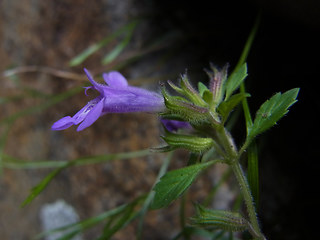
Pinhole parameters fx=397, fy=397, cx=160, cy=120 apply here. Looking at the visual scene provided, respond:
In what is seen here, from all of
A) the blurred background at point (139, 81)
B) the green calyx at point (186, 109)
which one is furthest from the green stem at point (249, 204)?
the blurred background at point (139, 81)

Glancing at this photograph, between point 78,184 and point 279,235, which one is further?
point 78,184

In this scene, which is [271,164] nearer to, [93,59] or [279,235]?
[279,235]

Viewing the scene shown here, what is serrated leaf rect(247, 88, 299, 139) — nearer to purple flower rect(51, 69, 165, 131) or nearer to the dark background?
purple flower rect(51, 69, 165, 131)

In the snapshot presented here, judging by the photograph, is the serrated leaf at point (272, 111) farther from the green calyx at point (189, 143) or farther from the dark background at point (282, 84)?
the dark background at point (282, 84)

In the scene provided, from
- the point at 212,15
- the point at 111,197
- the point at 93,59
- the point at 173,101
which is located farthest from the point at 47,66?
the point at 173,101

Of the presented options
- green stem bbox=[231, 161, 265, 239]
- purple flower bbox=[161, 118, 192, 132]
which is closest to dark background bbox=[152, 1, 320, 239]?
purple flower bbox=[161, 118, 192, 132]

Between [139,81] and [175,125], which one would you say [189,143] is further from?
[139,81]
